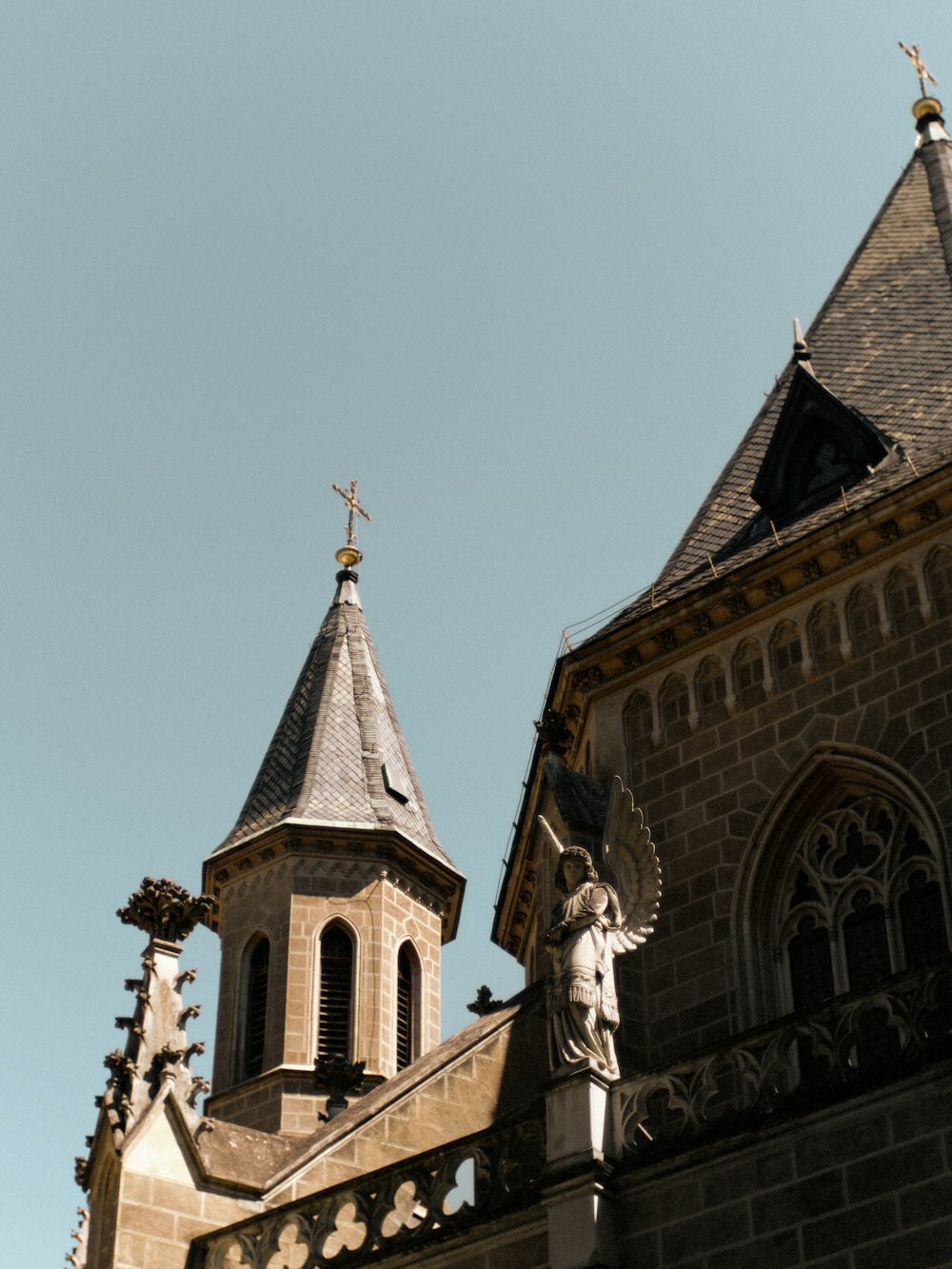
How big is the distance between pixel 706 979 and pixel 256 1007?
9586 mm

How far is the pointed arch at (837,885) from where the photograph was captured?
48.3 feet

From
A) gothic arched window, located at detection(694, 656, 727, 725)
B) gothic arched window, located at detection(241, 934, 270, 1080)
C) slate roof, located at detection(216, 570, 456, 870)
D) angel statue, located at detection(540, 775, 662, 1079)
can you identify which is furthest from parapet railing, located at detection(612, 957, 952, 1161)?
slate roof, located at detection(216, 570, 456, 870)

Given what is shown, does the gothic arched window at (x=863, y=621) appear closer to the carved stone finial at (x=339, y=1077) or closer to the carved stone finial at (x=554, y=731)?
the carved stone finial at (x=554, y=731)

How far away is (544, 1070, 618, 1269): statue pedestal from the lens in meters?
11.7

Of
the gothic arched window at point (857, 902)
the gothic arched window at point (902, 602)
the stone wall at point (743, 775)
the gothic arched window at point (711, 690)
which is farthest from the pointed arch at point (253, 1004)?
the gothic arched window at point (902, 602)

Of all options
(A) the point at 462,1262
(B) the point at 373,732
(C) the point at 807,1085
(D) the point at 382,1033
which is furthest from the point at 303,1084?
(C) the point at 807,1085

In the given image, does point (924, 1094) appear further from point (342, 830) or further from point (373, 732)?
point (373, 732)

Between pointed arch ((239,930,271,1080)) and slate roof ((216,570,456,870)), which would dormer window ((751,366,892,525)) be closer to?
slate roof ((216,570,456,870))

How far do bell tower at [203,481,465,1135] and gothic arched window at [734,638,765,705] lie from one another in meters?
7.51

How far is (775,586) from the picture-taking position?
16.7 meters

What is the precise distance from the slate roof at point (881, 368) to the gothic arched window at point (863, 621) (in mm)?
778

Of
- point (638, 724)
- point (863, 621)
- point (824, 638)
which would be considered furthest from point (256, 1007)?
point (863, 621)

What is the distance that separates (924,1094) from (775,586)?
6.54m

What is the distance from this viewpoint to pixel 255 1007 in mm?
23469
